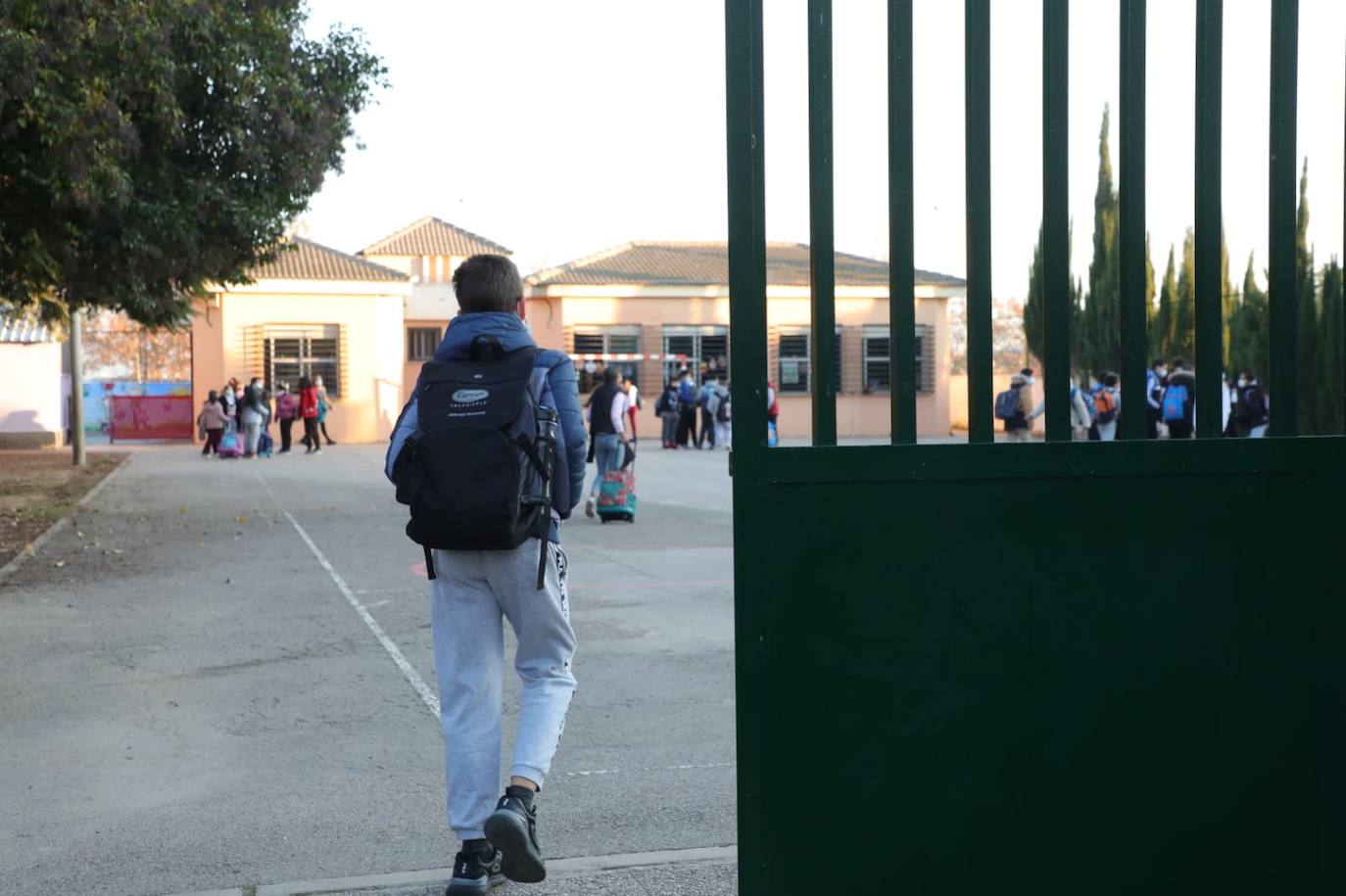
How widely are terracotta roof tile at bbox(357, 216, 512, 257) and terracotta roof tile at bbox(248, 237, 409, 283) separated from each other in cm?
1407

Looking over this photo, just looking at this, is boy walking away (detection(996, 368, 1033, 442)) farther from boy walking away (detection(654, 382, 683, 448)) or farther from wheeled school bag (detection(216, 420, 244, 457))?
wheeled school bag (detection(216, 420, 244, 457))

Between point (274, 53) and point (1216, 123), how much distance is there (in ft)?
48.0

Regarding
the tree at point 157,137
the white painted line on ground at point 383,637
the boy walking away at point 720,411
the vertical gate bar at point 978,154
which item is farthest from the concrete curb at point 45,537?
the boy walking away at point 720,411

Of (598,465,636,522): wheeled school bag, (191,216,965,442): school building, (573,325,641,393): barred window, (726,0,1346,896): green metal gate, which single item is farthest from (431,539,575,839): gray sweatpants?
(573,325,641,393): barred window

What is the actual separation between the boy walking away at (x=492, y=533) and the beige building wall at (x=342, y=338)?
36.1m

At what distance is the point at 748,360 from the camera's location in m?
3.01

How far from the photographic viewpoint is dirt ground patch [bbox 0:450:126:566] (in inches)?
592

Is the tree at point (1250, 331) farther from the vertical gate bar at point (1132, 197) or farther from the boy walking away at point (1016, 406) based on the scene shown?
the boy walking away at point (1016, 406)

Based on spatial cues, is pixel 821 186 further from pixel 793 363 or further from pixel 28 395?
pixel 28 395

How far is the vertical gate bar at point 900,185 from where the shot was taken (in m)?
3.12

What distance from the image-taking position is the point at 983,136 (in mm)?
3160

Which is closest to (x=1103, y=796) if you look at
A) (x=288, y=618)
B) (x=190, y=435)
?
(x=288, y=618)

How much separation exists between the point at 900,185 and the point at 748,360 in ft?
1.65

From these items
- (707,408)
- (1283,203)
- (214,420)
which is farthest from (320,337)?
(1283,203)
